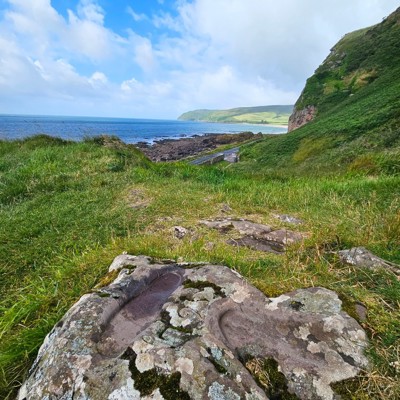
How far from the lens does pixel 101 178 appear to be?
33.0ft

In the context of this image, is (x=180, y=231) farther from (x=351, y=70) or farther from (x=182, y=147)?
(x=182, y=147)

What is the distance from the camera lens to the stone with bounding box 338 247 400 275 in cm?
342

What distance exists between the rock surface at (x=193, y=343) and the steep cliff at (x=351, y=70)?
49.4 metres

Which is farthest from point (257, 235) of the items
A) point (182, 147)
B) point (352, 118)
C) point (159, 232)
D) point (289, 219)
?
point (182, 147)

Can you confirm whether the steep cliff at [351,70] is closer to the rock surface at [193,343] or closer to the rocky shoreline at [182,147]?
the rocky shoreline at [182,147]

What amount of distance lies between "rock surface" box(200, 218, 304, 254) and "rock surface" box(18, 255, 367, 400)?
2490 mm

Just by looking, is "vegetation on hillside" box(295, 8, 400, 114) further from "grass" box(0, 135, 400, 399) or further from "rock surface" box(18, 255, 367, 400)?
"rock surface" box(18, 255, 367, 400)

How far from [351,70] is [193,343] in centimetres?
6235

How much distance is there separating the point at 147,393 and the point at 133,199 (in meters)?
6.81

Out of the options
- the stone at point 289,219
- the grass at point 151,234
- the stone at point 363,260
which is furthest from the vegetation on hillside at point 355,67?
the stone at point 363,260

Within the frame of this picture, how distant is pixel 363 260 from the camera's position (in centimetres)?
364

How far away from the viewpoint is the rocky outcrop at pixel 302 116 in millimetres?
53541

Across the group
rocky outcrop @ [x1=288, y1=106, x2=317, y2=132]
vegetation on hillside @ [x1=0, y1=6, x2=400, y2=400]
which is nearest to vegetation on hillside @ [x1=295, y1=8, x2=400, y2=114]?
rocky outcrop @ [x1=288, y1=106, x2=317, y2=132]

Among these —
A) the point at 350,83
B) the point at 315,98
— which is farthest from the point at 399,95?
the point at 315,98
